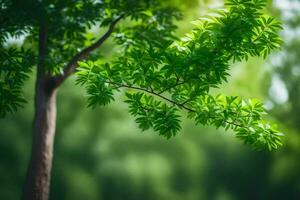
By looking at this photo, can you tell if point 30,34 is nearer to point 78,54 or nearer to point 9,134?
point 78,54

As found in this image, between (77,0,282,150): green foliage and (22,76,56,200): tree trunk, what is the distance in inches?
74.7

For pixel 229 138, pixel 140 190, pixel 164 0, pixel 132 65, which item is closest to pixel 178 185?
pixel 140 190

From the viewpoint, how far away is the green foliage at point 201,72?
4332 mm

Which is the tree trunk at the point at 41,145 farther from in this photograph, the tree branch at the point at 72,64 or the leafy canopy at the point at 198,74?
the leafy canopy at the point at 198,74

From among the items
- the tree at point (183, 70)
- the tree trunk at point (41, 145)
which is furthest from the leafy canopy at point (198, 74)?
the tree trunk at point (41, 145)

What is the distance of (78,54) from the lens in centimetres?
651

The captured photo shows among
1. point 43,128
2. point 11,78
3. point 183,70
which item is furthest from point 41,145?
point 183,70

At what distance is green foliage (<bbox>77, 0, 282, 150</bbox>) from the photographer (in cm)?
433

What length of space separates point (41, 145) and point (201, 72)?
2.60m

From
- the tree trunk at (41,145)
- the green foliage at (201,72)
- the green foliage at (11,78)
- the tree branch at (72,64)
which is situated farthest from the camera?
the tree branch at (72,64)

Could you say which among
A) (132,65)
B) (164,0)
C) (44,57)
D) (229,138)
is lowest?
(132,65)

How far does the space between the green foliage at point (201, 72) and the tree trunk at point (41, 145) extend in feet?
6.23

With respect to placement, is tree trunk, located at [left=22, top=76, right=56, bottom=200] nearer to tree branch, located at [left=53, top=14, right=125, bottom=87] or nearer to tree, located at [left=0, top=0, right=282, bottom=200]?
tree branch, located at [left=53, top=14, right=125, bottom=87]

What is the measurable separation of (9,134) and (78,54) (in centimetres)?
827
